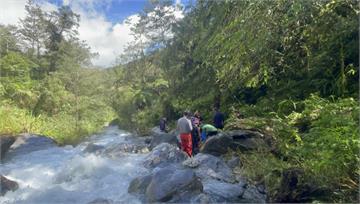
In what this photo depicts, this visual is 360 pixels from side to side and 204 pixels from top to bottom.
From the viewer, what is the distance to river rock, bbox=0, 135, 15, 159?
14555mm

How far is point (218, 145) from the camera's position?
9625 mm

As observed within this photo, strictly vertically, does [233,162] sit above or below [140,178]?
above

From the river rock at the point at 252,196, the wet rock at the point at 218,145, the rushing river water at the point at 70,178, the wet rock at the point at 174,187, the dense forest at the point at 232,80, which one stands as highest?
the dense forest at the point at 232,80

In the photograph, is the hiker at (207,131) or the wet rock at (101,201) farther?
the hiker at (207,131)

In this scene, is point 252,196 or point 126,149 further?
point 126,149

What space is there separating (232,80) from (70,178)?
216 inches

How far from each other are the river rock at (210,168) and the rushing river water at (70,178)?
63.3 inches

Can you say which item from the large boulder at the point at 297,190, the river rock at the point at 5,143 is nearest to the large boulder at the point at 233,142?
the large boulder at the point at 297,190

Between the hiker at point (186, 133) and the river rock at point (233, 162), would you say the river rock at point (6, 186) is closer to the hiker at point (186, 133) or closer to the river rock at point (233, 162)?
the hiker at point (186, 133)

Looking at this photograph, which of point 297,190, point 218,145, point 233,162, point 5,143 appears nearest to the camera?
point 297,190

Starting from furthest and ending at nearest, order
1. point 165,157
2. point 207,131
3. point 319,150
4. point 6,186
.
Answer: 1. point 207,131
2. point 165,157
3. point 6,186
4. point 319,150

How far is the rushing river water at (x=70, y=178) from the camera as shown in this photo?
822 cm

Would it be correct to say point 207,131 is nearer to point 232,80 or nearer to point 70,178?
point 232,80

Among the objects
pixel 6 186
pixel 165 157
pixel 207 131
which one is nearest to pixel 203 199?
pixel 165 157
